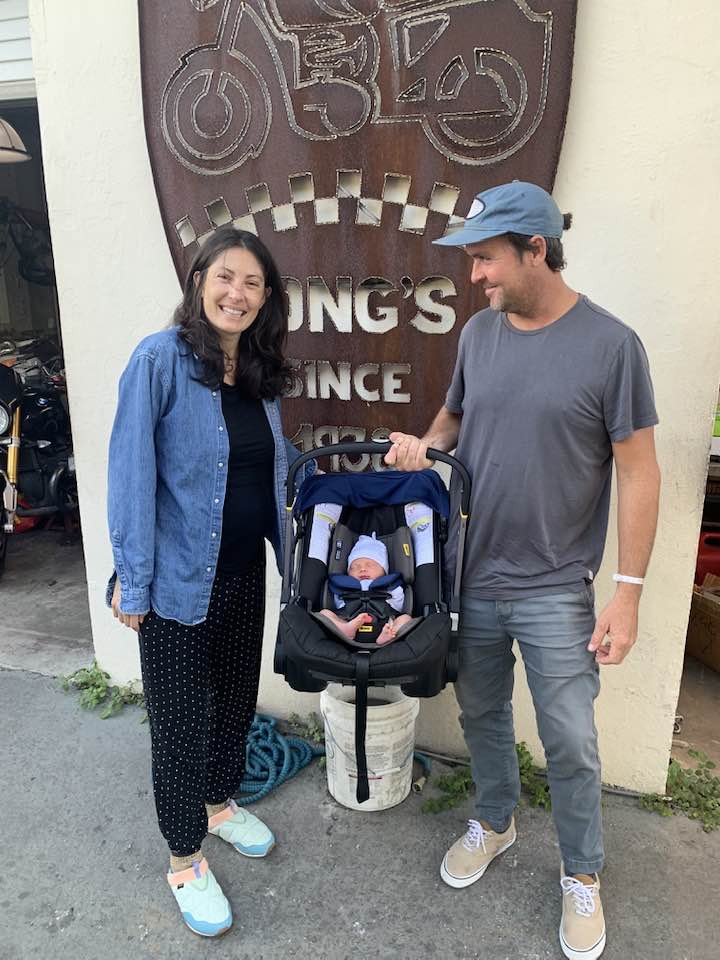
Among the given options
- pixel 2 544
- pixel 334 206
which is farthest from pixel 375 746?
pixel 2 544

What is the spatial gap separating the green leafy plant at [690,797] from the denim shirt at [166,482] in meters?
1.89

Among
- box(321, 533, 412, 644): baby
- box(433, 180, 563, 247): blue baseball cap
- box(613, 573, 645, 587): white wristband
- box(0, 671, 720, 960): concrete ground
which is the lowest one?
box(0, 671, 720, 960): concrete ground

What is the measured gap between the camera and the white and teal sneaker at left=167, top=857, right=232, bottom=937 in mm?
2180

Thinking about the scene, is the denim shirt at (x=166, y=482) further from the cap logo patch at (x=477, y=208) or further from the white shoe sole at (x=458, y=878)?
the white shoe sole at (x=458, y=878)

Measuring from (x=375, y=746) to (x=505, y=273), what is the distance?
169cm

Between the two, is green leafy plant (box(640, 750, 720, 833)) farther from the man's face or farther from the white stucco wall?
the man's face

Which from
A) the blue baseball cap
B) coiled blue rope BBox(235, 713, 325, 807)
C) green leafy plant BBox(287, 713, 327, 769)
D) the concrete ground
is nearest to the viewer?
the blue baseball cap

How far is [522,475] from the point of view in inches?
76.8

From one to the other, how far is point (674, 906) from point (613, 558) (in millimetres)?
1115

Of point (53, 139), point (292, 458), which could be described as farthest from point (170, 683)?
point (53, 139)

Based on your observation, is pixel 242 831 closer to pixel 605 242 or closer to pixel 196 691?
pixel 196 691

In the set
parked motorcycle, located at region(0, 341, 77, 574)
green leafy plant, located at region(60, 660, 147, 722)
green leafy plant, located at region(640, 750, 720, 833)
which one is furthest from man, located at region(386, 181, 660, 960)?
parked motorcycle, located at region(0, 341, 77, 574)

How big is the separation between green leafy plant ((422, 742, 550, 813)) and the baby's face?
3.52ft

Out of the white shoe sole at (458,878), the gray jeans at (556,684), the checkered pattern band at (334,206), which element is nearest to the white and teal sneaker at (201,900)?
the white shoe sole at (458,878)
